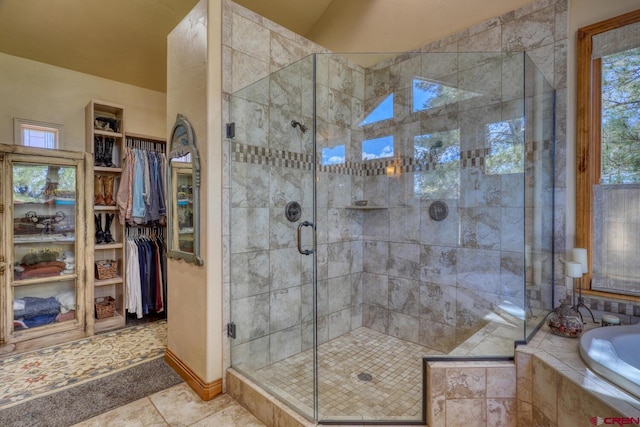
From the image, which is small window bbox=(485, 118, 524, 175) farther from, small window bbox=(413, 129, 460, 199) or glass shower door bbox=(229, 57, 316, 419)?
glass shower door bbox=(229, 57, 316, 419)

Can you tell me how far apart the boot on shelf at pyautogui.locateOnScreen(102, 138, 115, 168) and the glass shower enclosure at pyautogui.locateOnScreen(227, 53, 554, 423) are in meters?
2.05

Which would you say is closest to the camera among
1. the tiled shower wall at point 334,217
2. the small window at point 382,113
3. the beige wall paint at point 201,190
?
the beige wall paint at point 201,190

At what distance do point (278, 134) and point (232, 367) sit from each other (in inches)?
67.0

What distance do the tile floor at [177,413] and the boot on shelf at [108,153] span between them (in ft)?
8.10

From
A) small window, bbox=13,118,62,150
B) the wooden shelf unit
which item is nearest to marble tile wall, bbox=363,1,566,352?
the wooden shelf unit

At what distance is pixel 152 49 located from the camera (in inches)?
130

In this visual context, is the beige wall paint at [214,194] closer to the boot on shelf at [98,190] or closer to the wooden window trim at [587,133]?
the boot on shelf at [98,190]

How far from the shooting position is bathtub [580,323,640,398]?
1275mm

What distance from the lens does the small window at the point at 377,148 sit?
2.97 meters

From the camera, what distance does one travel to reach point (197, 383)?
211cm

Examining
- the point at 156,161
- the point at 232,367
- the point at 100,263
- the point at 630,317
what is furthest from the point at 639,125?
the point at 100,263

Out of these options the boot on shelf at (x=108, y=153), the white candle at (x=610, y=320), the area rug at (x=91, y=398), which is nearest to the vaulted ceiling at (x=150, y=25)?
the boot on shelf at (x=108, y=153)

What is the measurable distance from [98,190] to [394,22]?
3528mm

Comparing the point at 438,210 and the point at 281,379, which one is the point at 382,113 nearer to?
the point at 438,210
